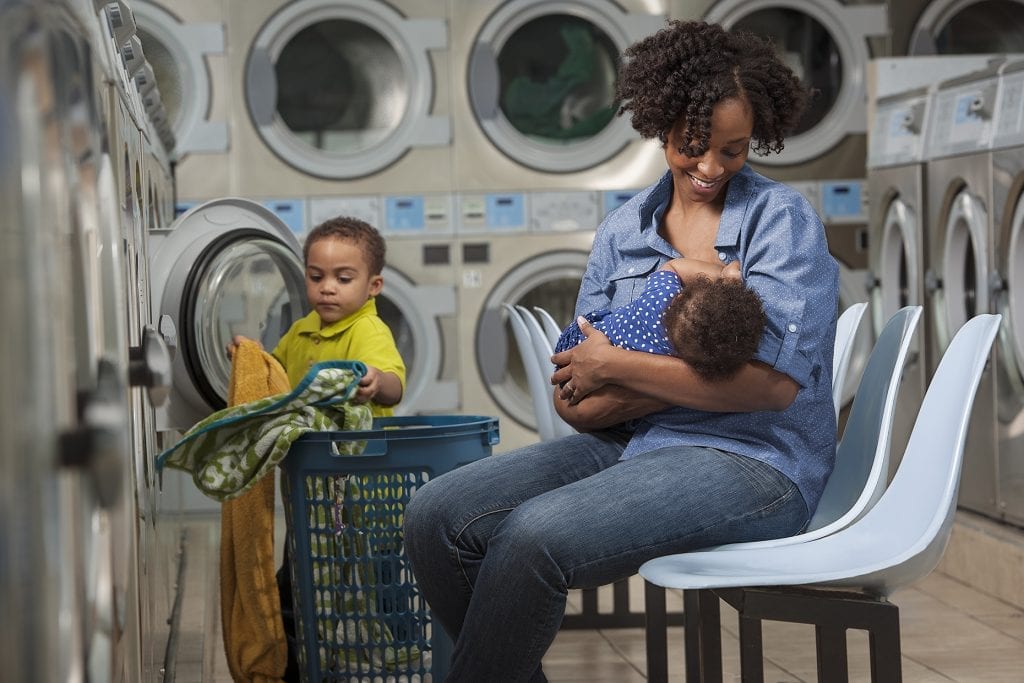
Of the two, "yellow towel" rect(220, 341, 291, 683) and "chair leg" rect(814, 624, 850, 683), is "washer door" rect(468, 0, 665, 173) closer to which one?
"yellow towel" rect(220, 341, 291, 683)

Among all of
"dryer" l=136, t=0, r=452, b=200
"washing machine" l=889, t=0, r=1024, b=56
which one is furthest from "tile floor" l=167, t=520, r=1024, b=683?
"washing machine" l=889, t=0, r=1024, b=56

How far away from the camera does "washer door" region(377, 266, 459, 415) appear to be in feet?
15.0

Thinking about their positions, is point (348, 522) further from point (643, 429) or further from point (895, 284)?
point (895, 284)

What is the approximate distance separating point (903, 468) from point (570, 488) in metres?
0.41

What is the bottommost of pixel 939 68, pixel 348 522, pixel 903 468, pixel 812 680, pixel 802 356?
pixel 812 680

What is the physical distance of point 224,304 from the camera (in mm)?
3072

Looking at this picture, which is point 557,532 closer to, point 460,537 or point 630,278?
point 460,537

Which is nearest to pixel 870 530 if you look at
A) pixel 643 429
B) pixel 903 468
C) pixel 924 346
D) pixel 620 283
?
pixel 903 468

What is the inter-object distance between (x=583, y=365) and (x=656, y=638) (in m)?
0.70

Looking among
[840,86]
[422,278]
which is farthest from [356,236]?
[840,86]

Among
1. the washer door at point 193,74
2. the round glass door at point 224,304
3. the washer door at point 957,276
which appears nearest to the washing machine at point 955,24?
the washer door at point 957,276

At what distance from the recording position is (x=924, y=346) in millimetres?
3756

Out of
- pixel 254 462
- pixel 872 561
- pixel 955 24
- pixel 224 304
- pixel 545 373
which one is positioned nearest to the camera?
pixel 872 561

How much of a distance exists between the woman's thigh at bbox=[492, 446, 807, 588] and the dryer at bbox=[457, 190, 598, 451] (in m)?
3.01
